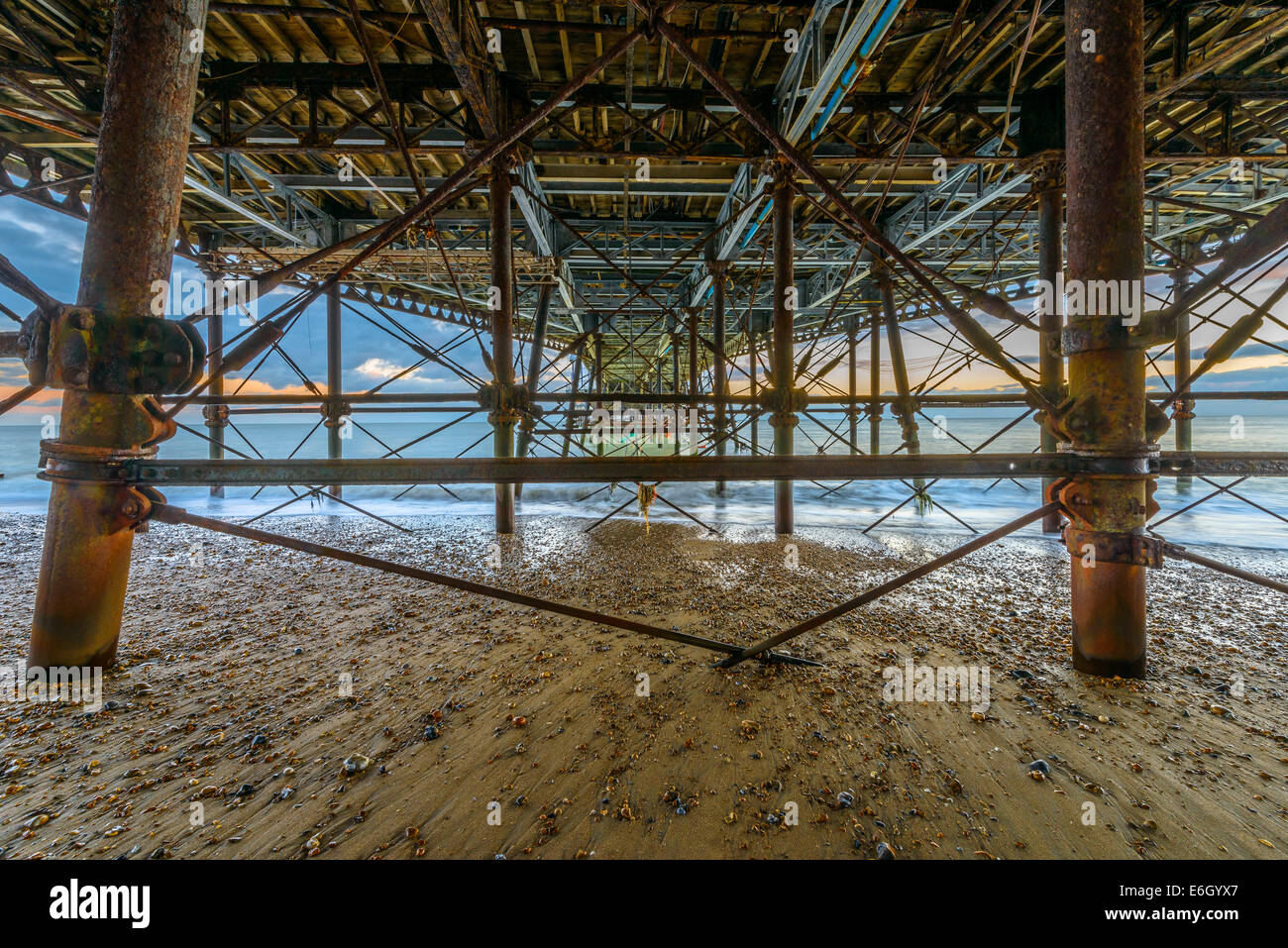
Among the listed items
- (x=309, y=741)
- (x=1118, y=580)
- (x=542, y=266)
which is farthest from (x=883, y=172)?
(x=309, y=741)

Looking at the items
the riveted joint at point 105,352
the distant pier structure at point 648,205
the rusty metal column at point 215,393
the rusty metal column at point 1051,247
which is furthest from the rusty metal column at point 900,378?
the rusty metal column at point 215,393

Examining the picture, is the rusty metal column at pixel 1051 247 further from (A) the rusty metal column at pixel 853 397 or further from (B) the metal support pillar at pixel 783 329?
(B) the metal support pillar at pixel 783 329

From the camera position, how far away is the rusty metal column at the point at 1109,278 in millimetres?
2049

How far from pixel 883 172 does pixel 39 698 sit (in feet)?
34.2

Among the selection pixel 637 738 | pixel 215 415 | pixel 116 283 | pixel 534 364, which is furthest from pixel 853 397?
pixel 215 415

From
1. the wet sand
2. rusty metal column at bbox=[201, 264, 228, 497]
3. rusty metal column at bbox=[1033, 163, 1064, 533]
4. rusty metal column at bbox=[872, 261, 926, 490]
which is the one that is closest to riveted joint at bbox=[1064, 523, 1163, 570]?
the wet sand

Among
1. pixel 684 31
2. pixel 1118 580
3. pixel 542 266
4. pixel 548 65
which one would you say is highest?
pixel 548 65

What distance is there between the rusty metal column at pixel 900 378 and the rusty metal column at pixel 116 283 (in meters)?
6.72

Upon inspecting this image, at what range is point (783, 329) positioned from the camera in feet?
20.5

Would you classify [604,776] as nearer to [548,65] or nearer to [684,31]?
[684,31]

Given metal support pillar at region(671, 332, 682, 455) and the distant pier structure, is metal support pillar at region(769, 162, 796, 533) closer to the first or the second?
the distant pier structure

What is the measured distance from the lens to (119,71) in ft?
6.70

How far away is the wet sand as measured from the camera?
143cm
